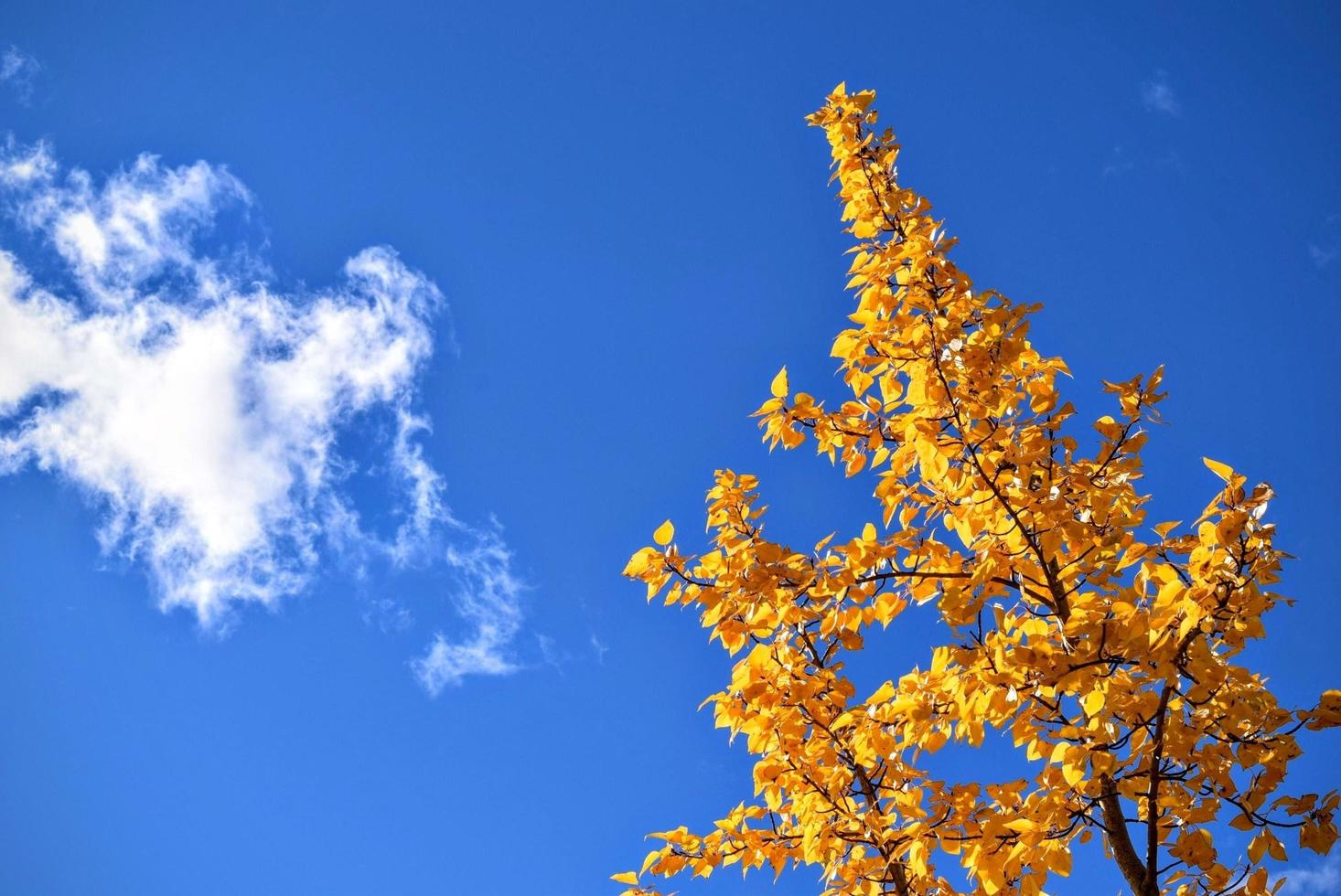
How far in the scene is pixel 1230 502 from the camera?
2383 mm

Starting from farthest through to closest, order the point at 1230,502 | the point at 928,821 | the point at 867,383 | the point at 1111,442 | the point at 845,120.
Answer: the point at 845,120
the point at 867,383
the point at 1111,442
the point at 928,821
the point at 1230,502

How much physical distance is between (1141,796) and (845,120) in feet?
10.4

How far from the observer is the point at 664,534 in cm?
321

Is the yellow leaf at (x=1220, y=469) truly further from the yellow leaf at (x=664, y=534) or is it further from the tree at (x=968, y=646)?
the yellow leaf at (x=664, y=534)

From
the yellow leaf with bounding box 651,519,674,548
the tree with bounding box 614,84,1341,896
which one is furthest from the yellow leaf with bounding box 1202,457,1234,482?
the yellow leaf with bounding box 651,519,674,548

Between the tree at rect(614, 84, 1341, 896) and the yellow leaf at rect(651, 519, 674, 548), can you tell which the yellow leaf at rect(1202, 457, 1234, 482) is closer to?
the tree at rect(614, 84, 1341, 896)

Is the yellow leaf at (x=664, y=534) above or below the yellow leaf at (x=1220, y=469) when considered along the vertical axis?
above

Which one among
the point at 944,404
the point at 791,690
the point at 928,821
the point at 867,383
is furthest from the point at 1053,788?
the point at 867,383

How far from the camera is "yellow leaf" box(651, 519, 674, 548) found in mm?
3199

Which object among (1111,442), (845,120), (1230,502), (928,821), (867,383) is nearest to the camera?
(1230,502)

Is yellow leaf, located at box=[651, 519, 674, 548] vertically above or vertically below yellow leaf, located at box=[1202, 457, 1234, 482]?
above

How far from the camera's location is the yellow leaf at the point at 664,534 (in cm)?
320

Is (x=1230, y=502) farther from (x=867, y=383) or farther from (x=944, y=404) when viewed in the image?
(x=867, y=383)

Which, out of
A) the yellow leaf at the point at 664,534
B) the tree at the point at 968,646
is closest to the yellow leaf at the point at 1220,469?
the tree at the point at 968,646
